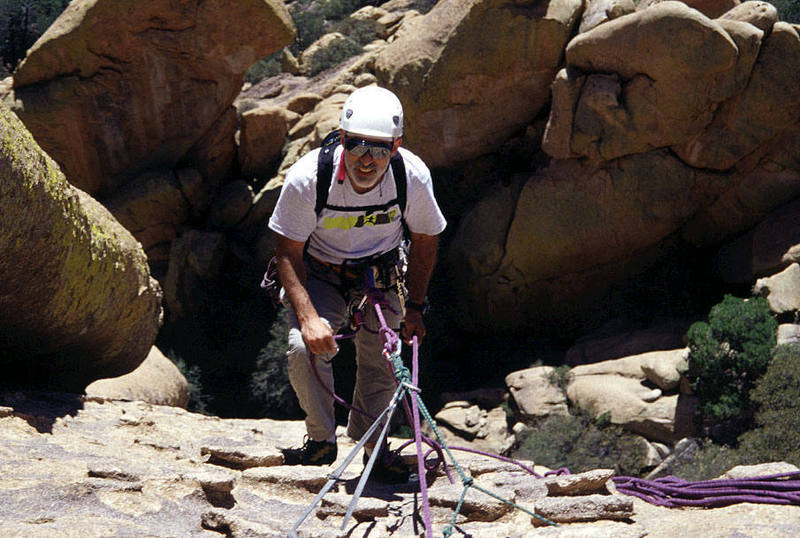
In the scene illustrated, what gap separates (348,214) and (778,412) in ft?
30.3

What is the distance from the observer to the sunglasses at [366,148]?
352 cm

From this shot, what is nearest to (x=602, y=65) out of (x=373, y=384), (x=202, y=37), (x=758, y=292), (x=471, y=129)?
(x=471, y=129)

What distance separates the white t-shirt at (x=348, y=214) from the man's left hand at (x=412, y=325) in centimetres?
37

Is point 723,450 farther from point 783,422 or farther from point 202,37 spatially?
point 202,37

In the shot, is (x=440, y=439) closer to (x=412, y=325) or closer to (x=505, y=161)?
(x=412, y=325)

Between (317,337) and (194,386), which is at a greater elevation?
(317,337)

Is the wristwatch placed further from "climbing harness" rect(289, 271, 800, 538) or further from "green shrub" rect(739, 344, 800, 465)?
"green shrub" rect(739, 344, 800, 465)

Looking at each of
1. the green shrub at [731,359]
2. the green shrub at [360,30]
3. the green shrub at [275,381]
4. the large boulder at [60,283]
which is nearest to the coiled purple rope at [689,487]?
the large boulder at [60,283]

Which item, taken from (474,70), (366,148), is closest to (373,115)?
(366,148)

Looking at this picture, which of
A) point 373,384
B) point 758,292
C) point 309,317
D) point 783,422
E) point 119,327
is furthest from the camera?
point 758,292

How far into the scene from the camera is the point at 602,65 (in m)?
13.5

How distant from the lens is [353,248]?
12.9ft

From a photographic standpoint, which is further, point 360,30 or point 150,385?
point 360,30

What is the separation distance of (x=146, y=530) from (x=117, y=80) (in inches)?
590
